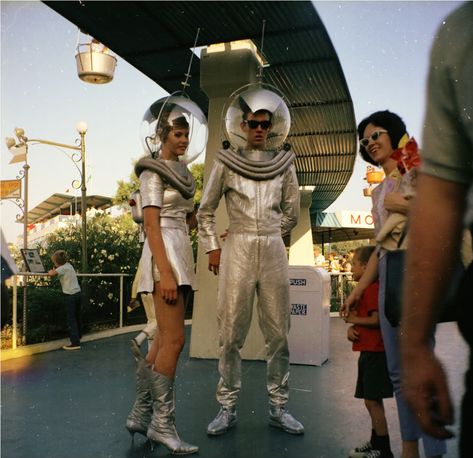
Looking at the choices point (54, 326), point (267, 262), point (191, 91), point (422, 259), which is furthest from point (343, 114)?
point (422, 259)

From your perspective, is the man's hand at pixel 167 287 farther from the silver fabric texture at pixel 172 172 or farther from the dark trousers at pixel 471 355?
the dark trousers at pixel 471 355

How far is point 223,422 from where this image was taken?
9.59 ft

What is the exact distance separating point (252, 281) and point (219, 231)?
3074 millimetres

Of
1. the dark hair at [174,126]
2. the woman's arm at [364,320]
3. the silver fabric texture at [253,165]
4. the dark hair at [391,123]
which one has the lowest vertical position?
the woman's arm at [364,320]

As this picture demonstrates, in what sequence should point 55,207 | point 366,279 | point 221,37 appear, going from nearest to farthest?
1. point 366,279
2. point 221,37
3. point 55,207

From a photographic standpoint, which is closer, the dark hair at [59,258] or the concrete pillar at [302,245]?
the dark hair at [59,258]

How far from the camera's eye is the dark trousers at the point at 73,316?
269 inches

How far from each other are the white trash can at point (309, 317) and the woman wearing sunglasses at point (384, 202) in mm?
2880

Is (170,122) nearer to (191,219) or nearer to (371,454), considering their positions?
(191,219)

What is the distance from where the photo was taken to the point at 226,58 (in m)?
5.90

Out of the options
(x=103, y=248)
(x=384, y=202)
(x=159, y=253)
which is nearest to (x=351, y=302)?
(x=384, y=202)

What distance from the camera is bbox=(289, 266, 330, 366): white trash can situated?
5.45m

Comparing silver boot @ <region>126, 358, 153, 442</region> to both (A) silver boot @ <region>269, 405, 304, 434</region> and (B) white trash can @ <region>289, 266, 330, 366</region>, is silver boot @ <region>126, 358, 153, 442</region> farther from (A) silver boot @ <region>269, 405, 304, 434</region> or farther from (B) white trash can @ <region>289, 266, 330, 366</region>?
(B) white trash can @ <region>289, 266, 330, 366</region>

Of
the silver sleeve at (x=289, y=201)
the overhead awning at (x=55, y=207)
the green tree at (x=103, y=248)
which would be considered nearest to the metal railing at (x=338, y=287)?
the green tree at (x=103, y=248)
